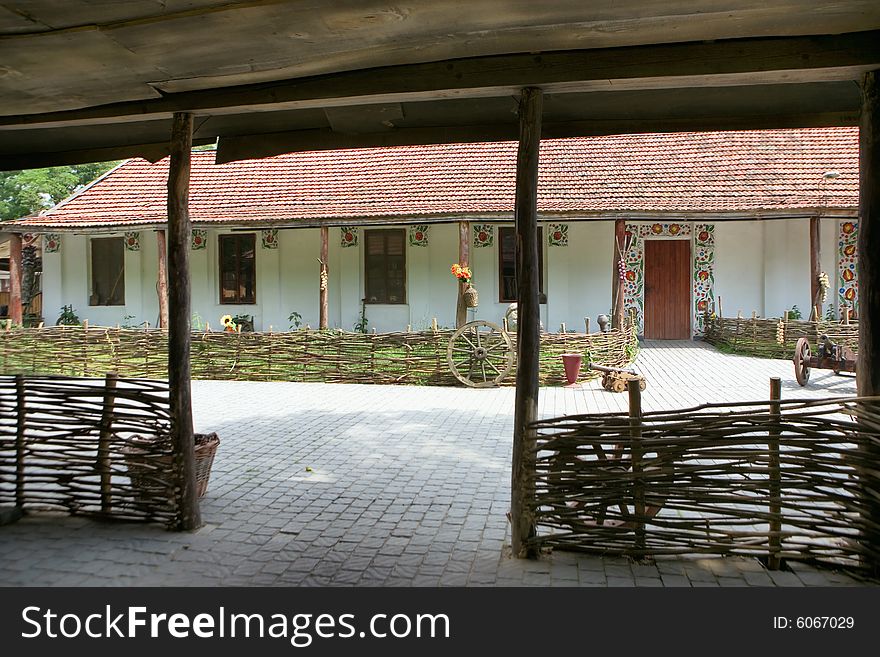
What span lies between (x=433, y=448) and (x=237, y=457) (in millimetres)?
1901

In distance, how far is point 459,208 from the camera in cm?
1527

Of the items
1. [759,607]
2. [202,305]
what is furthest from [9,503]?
[202,305]

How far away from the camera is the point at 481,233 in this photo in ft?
56.3

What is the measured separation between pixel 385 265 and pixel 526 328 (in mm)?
13967

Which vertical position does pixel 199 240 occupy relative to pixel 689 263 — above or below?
above

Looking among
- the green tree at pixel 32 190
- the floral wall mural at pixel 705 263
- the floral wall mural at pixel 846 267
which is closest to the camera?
the floral wall mural at pixel 846 267

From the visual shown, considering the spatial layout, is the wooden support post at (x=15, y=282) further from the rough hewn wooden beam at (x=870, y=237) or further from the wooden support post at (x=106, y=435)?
the rough hewn wooden beam at (x=870, y=237)

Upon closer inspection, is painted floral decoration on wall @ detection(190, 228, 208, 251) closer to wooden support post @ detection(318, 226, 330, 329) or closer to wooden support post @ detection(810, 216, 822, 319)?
wooden support post @ detection(318, 226, 330, 329)

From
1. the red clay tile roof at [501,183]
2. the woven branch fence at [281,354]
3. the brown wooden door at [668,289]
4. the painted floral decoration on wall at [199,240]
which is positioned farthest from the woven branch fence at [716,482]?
the painted floral decoration on wall at [199,240]

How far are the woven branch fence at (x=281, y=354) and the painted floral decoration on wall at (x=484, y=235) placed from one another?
4692 mm

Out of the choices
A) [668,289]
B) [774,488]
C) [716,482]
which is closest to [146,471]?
[716,482]

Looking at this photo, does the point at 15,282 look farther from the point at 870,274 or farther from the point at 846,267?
the point at 846,267

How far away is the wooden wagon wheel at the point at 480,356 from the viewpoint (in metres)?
11.8

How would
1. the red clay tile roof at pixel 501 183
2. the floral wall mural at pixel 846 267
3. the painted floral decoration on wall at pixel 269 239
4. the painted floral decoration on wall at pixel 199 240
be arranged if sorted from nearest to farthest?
1. the red clay tile roof at pixel 501 183
2. the floral wall mural at pixel 846 267
3. the painted floral decoration on wall at pixel 269 239
4. the painted floral decoration on wall at pixel 199 240
